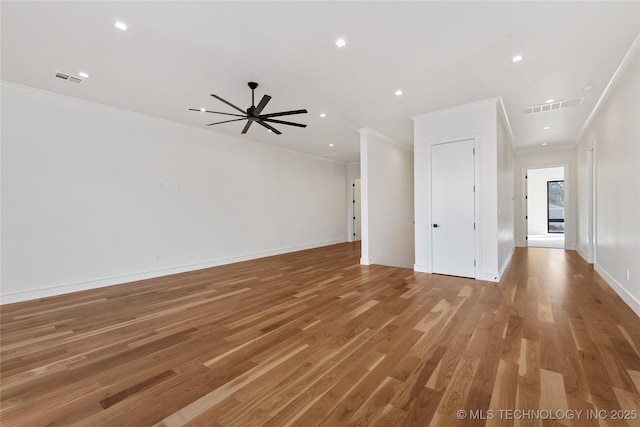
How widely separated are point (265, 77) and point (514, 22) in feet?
8.94

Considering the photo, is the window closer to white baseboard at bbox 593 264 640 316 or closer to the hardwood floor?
white baseboard at bbox 593 264 640 316

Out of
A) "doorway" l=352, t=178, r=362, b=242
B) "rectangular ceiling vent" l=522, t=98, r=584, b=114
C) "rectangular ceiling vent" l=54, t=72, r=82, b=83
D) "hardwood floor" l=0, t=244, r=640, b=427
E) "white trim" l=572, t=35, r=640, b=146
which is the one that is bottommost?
"hardwood floor" l=0, t=244, r=640, b=427

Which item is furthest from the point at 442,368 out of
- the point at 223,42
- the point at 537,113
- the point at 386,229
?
the point at 537,113

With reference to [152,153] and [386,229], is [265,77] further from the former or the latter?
[386,229]

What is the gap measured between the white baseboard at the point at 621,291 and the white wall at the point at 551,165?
372 cm

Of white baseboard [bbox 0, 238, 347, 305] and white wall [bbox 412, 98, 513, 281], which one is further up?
white wall [bbox 412, 98, 513, 281]

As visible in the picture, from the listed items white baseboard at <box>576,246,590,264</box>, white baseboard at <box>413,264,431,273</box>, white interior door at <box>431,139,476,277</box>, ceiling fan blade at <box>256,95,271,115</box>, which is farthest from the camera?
white baseboard at <box>576,246,590,264</box>

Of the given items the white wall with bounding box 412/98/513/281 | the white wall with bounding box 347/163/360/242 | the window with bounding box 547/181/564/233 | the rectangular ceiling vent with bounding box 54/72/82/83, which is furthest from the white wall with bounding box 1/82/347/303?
the window with bounding box 547/181/564/233

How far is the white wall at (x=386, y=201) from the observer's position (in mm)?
5820

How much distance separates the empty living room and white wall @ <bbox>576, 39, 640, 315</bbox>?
0.05 metres

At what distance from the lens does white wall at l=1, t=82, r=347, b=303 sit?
12.5ft

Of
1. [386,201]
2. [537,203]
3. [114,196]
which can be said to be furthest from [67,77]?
[537,203]

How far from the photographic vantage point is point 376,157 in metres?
6.16

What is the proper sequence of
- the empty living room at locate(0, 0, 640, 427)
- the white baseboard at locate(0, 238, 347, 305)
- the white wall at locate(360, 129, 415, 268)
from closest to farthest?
the empty living room at locate(0, 0, 640, 427), the white baseboard at locate(0, 238, 347, 305), the white wall at locate(360, 129, 415, 268)
